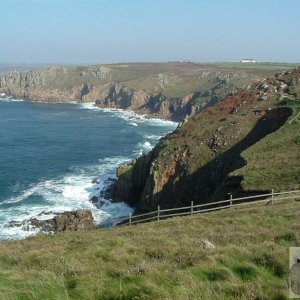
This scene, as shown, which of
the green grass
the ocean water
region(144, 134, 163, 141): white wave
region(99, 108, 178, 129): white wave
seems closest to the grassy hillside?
the green grass

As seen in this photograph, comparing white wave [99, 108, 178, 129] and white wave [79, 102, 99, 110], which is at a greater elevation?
white wave [79, 102, 99, 110]

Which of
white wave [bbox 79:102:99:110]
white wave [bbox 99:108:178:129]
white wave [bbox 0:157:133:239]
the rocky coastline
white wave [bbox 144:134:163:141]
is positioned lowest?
white wave [bbox 0:157:133:239]

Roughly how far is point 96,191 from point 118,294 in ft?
176

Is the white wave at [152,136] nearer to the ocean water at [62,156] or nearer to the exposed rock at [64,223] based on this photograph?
the ocean water at [62,156]

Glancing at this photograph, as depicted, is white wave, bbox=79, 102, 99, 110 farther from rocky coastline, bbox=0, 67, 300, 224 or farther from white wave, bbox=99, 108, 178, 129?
rocky coastline, bbox=0, 67, 300, 224

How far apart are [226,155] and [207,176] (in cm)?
329

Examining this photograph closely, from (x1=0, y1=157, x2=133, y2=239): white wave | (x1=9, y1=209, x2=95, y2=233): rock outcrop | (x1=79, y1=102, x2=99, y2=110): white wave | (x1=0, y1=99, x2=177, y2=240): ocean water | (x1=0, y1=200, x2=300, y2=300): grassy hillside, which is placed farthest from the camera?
(x1=79, y1=102, x2=99, y2=110): white wave

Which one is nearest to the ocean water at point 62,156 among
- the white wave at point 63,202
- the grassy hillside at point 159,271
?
the white wave at point 63,202

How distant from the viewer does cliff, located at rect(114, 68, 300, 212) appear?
35.4 meters

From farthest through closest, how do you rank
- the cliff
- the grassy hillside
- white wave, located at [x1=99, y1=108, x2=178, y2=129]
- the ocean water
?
1. white wave, located at [x1=99, y1=108, x2=178, y2=129]
2. the ocean water
3. the cliff
4. the grassy hillside

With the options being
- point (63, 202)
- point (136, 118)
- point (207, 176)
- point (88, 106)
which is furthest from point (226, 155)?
point (88, 106)

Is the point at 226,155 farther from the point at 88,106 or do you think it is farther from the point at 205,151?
the point at 88,106

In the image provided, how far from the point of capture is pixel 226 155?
156 feet

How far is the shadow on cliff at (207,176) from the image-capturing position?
45000 millimetres
